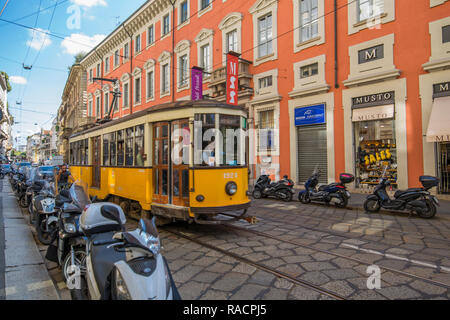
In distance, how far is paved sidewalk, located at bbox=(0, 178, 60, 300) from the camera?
10.3ft

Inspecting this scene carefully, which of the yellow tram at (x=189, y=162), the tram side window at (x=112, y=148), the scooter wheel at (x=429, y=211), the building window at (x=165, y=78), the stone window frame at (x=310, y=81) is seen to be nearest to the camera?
the yellow tram at (x=189, y=162)

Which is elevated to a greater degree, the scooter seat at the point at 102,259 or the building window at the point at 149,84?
the building window at the point at 149,84

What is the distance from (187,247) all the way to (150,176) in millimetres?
2134

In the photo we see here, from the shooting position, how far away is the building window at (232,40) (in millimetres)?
16844

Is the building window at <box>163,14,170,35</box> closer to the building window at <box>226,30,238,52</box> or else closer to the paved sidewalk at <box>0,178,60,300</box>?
the building window at <box>226,30,238,52</box>

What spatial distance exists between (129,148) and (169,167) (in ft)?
5.92

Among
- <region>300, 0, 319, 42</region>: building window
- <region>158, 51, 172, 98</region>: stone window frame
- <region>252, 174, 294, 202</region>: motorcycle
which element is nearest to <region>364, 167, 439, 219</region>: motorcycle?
<region>252, 174, 294, 202</region>: motorcycle

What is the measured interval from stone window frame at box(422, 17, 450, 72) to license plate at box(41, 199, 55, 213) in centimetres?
1196

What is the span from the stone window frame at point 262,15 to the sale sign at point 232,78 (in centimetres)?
128

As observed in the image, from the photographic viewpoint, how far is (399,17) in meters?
10.5

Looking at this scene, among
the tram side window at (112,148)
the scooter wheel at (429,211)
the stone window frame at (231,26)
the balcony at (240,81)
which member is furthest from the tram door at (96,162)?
the stone window frame at (231,26)

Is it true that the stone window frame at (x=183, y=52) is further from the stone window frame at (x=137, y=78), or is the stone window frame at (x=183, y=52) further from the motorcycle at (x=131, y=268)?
the motorcycle at (x=131, y=268)

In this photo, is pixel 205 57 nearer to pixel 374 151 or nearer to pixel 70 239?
pixel 374 151

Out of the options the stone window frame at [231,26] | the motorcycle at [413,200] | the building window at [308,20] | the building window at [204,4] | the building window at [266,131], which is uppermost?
the building window at [204,4]
